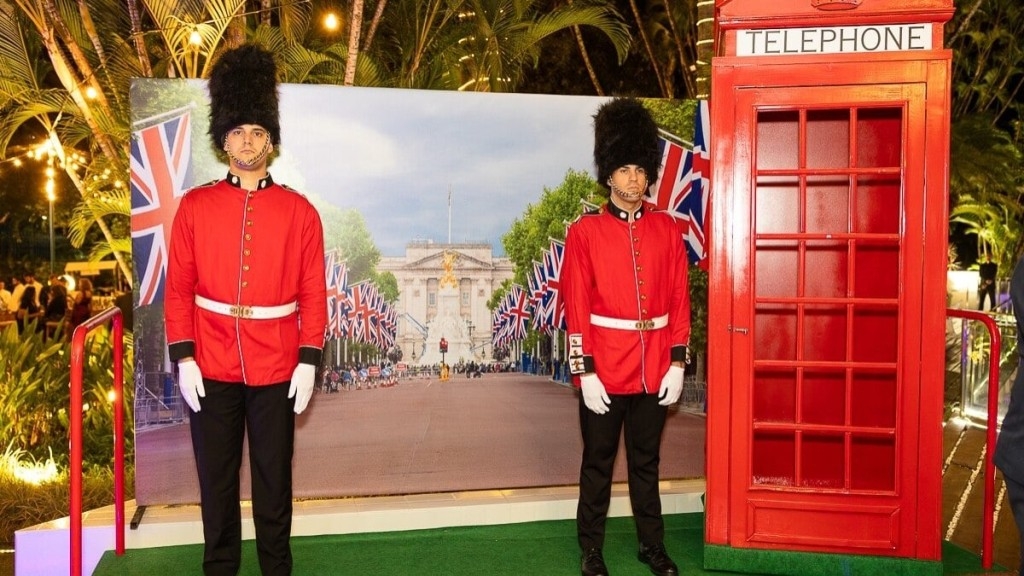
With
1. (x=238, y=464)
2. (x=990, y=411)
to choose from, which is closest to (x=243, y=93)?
(x=238, y=464)

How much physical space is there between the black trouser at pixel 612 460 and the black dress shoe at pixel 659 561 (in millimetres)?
33

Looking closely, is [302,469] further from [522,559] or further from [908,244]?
[908,244]

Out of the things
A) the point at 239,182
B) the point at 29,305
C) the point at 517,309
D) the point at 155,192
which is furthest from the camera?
the point at 29,305

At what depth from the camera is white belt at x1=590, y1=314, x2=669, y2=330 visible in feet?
12.5

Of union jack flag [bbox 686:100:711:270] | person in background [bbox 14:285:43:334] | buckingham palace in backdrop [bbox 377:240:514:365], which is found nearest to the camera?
buckingham palace in backdrop [bbox 377:240:514:365]

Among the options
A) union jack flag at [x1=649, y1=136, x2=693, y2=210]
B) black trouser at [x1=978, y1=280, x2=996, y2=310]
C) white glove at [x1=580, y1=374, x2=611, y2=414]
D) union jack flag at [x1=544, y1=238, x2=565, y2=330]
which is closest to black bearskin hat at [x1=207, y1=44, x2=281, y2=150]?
white glove at [x1=580, y1=374, x2=611, y2=414]

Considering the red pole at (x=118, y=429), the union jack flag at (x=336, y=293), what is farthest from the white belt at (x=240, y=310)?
the union jack flag at (x=336, y=293)

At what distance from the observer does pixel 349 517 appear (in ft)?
14.4

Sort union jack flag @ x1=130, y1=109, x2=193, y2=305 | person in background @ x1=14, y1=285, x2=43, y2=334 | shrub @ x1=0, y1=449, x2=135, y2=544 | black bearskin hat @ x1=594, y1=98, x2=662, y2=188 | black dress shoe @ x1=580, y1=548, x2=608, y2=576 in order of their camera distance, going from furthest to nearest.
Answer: person in background @ x1=14, y1=285, x2=43, y2=334, shrub @ x1=0, y1=449, x2=135, y2=544, union jack flag @ x1=130, y1=109, x2=193, y2=305, black bearskin hat @ x1=594, y1=98, x2=662, y2=188, black dress shoe @ x1=580, y1=548, x2=608, y2=576

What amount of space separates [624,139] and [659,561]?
183cm

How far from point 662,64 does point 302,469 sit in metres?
11.3

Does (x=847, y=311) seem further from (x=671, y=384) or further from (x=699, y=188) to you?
(x=699, y=188)

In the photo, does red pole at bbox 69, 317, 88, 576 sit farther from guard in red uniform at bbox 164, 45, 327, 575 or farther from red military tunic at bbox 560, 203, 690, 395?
red military tunic at bbox 560, 203, 690, 395

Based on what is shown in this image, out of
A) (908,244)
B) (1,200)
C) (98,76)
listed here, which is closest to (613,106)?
(908,244)
